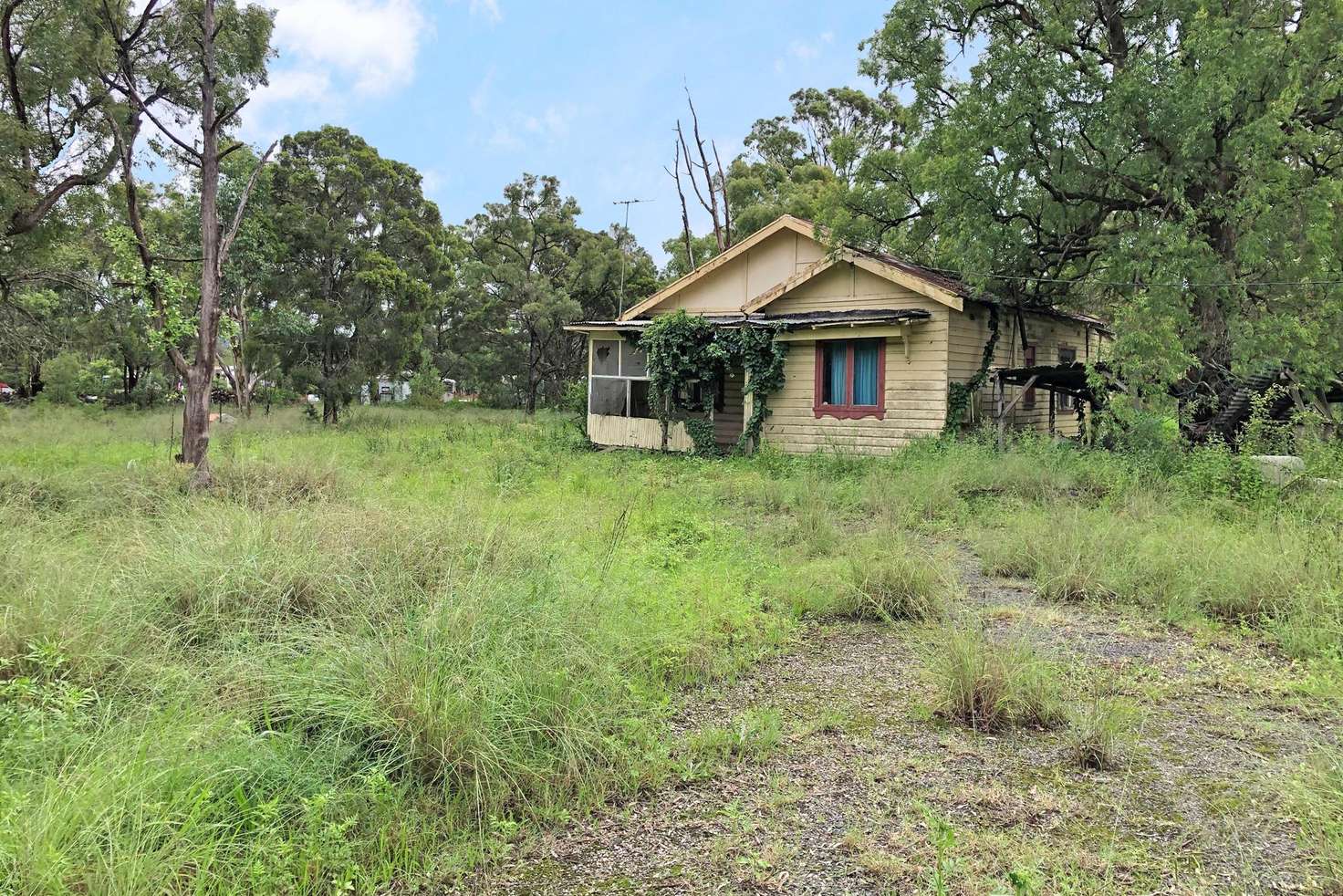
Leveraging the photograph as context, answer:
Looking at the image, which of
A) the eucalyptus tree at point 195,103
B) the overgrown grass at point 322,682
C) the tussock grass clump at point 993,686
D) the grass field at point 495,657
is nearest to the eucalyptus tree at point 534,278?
the eucalyptus tree at point 195,103

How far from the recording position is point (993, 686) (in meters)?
3.71

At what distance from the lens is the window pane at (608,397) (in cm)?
1862

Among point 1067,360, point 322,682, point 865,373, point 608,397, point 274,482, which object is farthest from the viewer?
point 608,397

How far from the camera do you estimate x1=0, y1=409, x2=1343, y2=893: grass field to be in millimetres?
2434

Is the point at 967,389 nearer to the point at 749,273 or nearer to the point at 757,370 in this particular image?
the point at 757,370

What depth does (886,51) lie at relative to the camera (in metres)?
15.6

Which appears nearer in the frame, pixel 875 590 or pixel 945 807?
pixel 945 807

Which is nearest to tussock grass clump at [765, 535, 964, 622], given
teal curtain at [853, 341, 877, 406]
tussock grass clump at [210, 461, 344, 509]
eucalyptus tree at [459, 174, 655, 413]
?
tussock grass clump at [210, 461, 344, 509]

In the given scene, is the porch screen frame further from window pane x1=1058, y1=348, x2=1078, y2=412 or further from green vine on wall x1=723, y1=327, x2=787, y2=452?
window pane x1=1058, y1=348, x2=1078, y2=412

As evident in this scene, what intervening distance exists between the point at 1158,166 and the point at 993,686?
41.6 ft

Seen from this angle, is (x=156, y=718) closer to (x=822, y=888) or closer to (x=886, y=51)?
(x=822, y=888)

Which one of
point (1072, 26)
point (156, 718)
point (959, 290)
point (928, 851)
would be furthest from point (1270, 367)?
point (156, 718)

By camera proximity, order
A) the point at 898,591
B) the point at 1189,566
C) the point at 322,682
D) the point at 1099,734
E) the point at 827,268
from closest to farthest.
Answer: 1. the point at 322,682
2. the point at 1099,734
3. the point at 898,591
4. the point at 1189,566
5. the point at 827,268

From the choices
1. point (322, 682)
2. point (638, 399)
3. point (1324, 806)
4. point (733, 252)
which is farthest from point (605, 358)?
point (1324, 806)
